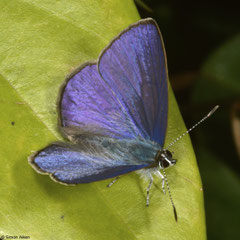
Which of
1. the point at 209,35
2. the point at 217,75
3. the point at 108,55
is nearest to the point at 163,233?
the point at 108,55

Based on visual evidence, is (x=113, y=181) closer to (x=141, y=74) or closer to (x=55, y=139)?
(x=55, y=139)

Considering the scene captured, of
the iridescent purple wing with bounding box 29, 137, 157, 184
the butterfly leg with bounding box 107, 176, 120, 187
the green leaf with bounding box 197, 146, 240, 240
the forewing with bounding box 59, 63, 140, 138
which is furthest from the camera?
the green leaf with bounding box 197, 146, 240, 240

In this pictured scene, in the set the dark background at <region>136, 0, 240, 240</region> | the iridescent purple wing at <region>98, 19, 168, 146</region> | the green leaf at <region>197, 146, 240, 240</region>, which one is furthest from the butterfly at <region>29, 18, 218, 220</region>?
the green leaf at <region>197, 146, 240, 240</region>

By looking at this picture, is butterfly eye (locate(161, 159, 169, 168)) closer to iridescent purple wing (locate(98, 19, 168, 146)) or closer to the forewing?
iridescent purple wing (locate(98, 19, 168, 146))

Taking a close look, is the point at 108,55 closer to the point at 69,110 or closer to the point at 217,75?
the point at 69,110

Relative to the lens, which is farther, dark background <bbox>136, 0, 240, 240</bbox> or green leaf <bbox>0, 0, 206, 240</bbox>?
dark background <bbox>136, 0, 240, 240</bbox>

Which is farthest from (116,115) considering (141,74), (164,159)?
(164,159)
